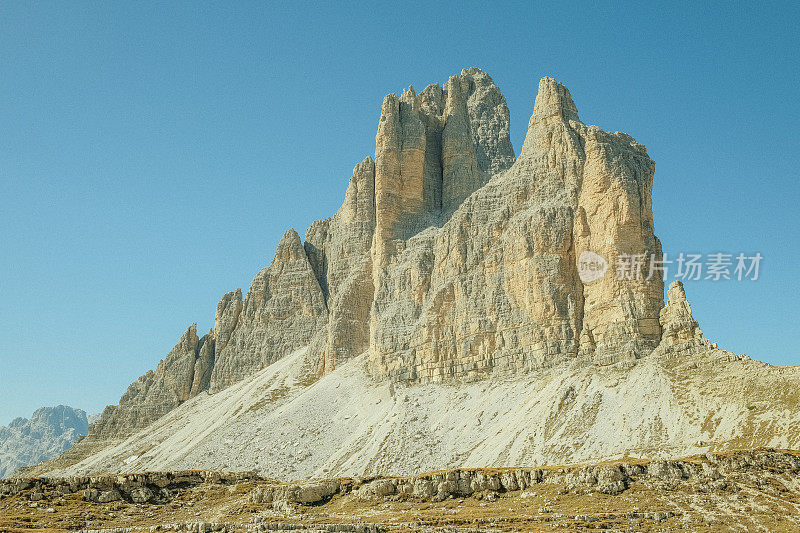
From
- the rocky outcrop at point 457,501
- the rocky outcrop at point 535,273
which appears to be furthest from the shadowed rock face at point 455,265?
the rocky outcrop at point 457,501

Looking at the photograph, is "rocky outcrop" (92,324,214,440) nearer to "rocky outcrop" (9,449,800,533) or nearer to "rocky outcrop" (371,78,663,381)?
"rocky outcrop" (371,78,663,381)

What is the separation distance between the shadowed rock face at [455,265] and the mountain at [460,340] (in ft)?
0.99

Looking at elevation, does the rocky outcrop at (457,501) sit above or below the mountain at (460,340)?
below

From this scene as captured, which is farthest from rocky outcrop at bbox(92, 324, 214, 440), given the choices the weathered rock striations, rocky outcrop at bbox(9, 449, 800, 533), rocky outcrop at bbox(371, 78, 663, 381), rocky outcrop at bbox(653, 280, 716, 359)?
rocky outcrop at bbox(653, 280, 716, 359)

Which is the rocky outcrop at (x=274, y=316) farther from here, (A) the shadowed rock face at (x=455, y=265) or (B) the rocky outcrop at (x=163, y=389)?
(B) the rocky outcrop at (x=163, y=389)

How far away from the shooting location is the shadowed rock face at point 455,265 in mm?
106562

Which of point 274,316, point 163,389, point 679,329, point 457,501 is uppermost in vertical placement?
point 274,316

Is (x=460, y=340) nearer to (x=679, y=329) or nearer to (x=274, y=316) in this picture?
(x=679, y=329)

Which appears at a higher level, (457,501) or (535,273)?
(535,273)

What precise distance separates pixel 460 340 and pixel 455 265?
40.3 feet

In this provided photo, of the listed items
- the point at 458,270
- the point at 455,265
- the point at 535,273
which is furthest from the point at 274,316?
the point at 535,273

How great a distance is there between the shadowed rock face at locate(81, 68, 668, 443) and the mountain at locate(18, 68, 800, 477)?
0.30 m

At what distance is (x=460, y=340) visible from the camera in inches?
4688

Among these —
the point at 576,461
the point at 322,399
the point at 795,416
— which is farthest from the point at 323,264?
the point at 795,416
